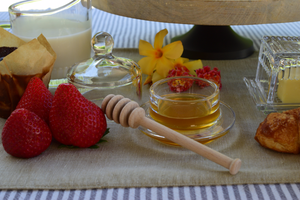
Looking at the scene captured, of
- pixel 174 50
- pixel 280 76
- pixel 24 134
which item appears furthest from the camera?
pixel 174 50

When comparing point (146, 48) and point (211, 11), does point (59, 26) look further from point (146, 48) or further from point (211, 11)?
point (211, 11)

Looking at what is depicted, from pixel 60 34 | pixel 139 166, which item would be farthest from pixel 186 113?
pixel 60 34

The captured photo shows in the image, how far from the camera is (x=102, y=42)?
69 cm

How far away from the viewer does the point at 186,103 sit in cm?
57

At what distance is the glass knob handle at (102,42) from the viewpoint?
684 millimetres

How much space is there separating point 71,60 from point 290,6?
53 cm

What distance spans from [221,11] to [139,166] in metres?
0.39

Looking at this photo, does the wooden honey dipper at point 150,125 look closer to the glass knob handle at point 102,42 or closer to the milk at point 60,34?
the glass knob handle at point 102,42

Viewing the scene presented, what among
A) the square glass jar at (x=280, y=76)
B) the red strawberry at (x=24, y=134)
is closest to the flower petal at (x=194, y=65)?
the square glass jar at (x=280, y=76)

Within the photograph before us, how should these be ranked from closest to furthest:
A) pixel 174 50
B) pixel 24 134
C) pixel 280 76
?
pixel 24 134
pixel 280 76
pixel 174 50

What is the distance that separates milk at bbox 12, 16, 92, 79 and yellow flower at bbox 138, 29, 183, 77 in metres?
0.17

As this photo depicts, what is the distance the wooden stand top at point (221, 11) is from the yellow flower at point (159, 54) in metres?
0.05

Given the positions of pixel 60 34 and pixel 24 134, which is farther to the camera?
pixel 60 34

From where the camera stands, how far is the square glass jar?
2.15 ft
